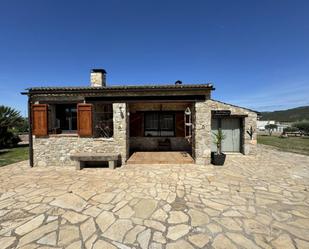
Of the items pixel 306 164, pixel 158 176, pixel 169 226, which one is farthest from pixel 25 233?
pixel 306 164

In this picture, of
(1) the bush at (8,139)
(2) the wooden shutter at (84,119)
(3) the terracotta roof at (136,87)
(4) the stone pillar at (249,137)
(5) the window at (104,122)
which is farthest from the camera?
(1) the bush at (8,139)

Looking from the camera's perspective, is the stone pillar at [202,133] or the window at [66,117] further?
the window at [66,117]

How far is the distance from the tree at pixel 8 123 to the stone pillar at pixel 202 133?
14.6 m

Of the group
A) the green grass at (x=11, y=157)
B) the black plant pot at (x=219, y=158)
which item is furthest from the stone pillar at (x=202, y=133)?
the green grass at (x=11, y=157)

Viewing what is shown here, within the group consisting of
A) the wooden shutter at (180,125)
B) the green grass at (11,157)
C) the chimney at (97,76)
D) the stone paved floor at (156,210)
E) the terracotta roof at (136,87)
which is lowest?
the stone paved floor at (156,210)

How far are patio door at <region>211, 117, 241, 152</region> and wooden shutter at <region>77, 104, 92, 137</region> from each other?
7.07m

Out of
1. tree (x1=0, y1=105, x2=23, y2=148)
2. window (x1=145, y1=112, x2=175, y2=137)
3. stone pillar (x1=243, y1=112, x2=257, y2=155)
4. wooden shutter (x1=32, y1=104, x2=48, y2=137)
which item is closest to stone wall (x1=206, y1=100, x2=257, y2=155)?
stone pillar (x1=243, y1=112, x2=257, y2=155)

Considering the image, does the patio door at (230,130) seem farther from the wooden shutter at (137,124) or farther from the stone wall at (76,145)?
the stone wall at (76,145)

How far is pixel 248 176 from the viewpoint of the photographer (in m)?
5.94

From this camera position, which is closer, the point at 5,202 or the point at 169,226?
the point at 169,226

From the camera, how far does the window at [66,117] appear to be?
28.6 feet

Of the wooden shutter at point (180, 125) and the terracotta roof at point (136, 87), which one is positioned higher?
the terracotta roof at point (136, 87)

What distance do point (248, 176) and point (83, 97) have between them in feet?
24.1

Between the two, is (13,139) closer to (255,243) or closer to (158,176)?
(158,176)
